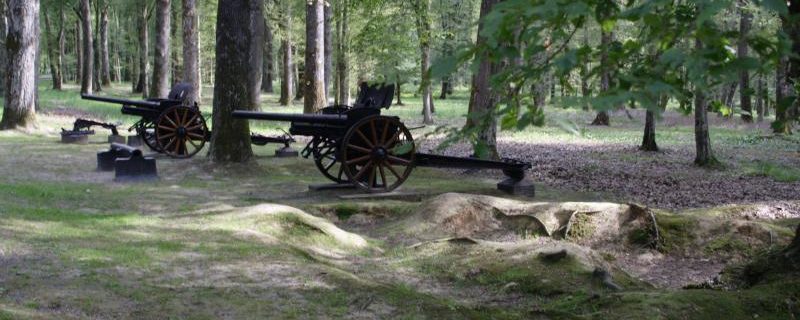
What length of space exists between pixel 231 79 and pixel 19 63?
797 centimetres

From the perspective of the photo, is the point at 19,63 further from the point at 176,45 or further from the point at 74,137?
the point at 176,45

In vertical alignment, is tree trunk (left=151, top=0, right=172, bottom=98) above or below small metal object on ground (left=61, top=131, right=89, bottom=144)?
above

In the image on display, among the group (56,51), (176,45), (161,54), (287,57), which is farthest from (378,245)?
(56,51)

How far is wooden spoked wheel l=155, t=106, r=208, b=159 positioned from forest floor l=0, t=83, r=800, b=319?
1415 millimetres

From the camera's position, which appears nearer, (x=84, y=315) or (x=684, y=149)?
(x=84, y=315)

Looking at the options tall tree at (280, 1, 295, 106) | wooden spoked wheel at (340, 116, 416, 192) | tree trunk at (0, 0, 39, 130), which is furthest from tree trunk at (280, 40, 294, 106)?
wooden spoked wheel at (340, 116, 416, 192)

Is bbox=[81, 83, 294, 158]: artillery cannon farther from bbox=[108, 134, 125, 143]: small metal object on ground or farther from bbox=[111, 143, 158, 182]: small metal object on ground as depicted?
A: bbox=[111, 143, 158, 182]: small metal object on ground

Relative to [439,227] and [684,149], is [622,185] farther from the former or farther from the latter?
[684,149]

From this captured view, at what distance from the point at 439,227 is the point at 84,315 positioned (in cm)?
434

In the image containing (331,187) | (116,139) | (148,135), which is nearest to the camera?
(331,187)

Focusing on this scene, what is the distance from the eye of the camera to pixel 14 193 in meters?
8.70

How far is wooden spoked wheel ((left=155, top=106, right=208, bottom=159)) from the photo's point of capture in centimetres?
1384

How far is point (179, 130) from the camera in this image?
45.3 ft

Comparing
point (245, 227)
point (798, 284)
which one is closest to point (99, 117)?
point (245, 227)
